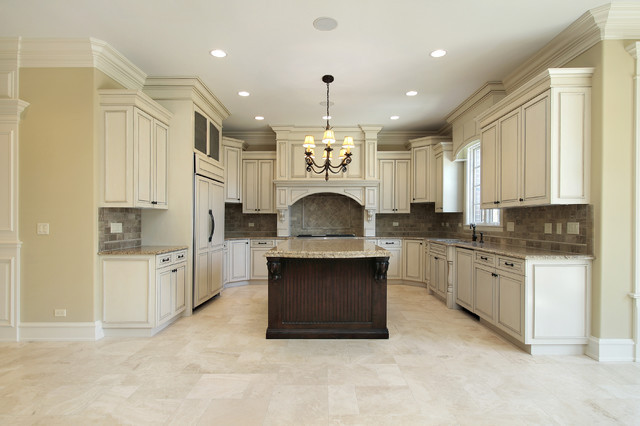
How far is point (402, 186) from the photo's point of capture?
6.37m

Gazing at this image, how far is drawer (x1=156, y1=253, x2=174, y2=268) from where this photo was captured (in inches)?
136

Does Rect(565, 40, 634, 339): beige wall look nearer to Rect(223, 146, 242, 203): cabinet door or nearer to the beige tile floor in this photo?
the beige tile floor

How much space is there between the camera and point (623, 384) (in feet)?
7.84

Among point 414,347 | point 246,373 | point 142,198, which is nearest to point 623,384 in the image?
point 414,347

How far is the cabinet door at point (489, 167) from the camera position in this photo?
3.85m

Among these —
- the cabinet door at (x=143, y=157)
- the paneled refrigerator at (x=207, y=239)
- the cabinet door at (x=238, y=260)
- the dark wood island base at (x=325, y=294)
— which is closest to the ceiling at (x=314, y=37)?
the cabinet door at (x=143, y=157)

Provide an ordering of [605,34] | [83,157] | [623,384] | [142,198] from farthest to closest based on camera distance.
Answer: [142,198]
[83,157]
[605,34]
[623,384]

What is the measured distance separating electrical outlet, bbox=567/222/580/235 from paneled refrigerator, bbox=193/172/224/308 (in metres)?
4.18

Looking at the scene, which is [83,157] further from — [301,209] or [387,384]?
[301,209]

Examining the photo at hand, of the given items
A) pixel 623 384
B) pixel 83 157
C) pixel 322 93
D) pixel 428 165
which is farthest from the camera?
pixel 428 165

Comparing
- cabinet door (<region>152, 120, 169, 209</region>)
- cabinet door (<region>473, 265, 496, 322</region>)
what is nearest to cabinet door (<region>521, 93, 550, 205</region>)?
cabinet door (<region>473, 265, 496, 322</region>)

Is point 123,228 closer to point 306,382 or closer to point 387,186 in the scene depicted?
point 306,382

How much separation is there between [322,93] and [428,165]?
264cm

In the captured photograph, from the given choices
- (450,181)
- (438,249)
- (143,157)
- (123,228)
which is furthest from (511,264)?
(123,228)
